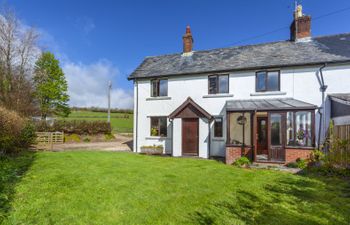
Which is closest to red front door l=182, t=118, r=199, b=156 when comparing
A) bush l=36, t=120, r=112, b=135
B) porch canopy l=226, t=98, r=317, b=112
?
porch canopy l=226, t=98, r=317, b=112

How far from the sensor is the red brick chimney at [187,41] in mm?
17656

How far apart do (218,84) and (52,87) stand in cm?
2758

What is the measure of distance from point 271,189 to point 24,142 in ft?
48.9

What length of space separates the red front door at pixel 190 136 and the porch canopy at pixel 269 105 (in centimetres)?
295

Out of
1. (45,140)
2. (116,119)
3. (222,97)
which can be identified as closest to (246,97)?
(222,97)

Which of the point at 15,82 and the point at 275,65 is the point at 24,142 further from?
the point at 275,65

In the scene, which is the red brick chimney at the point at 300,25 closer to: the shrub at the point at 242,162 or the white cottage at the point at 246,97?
the white cottage at the point at 246,97

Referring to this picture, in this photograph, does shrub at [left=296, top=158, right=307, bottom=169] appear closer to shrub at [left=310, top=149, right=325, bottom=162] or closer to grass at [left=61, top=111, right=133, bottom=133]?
shrub at [left=310, top=149, right=325, bottom=162]

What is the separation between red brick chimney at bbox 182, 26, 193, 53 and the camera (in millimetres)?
17656

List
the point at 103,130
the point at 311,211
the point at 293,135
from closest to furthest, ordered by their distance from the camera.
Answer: the point at 311,211
the point at 293,135
the point at 103,130

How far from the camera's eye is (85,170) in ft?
28.4

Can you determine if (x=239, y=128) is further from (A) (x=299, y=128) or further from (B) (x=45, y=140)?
(B) (x=45, y=140)

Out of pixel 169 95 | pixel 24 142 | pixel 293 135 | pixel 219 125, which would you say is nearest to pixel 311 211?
pixel 293 135

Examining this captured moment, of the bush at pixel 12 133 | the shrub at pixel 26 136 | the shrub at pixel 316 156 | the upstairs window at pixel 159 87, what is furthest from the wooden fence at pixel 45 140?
the shrub at pixel 316 156
